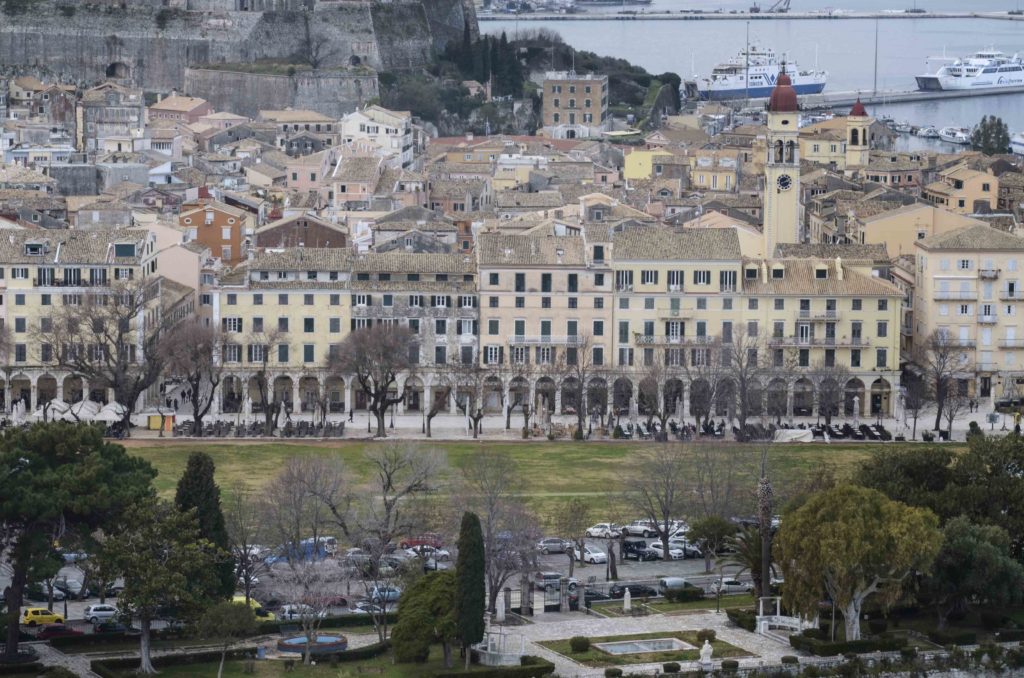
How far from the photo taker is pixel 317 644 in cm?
4797

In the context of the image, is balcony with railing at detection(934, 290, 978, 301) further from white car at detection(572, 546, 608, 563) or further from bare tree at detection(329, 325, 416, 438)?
white car at detection(572, 546, 608, 563)

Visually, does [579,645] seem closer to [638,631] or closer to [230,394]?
[638,631]

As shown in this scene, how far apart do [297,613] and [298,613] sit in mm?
66

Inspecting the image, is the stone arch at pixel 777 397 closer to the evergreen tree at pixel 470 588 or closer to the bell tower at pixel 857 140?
the evergreen tree at pixel 470 588

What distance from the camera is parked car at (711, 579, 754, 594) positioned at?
2058 inches

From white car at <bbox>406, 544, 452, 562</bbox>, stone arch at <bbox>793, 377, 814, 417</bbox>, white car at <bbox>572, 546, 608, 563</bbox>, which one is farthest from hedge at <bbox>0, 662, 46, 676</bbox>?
stone arch at <bbox>793, 377, 814, 417</bbox>

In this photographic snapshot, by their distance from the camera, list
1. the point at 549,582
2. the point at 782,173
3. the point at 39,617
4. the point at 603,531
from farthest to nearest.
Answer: the point at 782,173
the point at 603,531
the point at 549,582
the point at 39,617

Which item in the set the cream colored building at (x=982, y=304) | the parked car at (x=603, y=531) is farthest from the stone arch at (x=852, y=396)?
the parked car at (x=603, y=531)

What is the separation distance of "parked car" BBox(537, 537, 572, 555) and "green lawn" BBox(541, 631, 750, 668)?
6251 mm

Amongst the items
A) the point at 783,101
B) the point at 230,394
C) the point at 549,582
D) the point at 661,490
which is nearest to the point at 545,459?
the point at 661,490

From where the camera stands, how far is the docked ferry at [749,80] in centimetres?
16912

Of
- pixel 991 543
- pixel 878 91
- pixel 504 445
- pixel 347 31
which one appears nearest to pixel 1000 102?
pixel 878 91

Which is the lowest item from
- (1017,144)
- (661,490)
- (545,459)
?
(661,490)

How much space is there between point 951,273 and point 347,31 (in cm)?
6299
